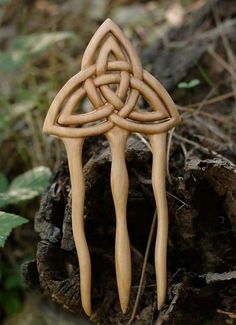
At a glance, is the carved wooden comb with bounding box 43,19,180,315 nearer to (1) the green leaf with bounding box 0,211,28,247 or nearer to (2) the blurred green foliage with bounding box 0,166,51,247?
(1) the green leaf with bounding box 0,211,28,247

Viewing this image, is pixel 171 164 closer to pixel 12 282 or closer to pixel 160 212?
pixel 160 212

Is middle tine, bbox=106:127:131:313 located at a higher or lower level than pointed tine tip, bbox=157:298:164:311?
higher

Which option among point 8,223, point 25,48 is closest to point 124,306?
point 8,223

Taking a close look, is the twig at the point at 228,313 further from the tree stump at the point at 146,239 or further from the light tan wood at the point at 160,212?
the light tan wood at the point at 160,212

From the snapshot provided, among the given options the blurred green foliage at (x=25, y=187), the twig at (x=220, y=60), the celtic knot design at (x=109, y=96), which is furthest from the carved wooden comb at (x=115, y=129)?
the twig at (x=220, y=60)

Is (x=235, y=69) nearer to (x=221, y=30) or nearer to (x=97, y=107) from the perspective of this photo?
(x=221, y=30)

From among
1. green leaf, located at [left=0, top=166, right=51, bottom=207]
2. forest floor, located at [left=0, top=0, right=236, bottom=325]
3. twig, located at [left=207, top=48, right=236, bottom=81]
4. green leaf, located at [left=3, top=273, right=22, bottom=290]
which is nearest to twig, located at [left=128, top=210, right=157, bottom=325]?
forest floor, located at [left=0, top=0, right=236, bottom=325]
